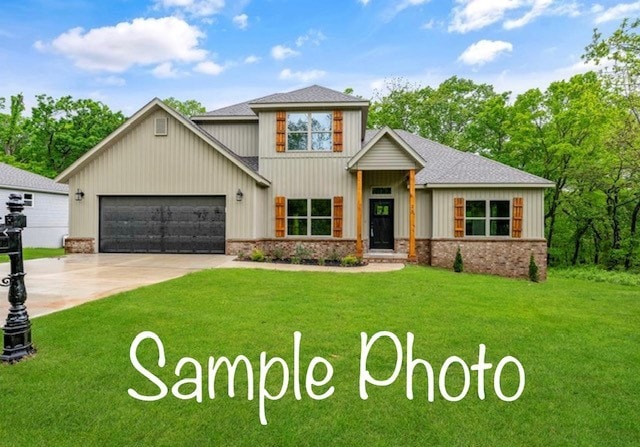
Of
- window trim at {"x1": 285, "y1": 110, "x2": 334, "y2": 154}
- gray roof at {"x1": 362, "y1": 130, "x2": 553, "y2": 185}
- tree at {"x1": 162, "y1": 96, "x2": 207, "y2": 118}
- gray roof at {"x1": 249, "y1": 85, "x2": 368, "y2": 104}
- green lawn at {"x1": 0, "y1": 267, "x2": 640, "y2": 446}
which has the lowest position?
green lawn at {"x1": 0, "y1": 267, "x2": 640, "y2": 446}

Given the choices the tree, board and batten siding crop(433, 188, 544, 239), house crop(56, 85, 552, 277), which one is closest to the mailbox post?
house crop(56, 85, 552, 277)

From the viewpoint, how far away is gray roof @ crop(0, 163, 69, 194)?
20.1 meters

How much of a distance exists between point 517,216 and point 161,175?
13230 mm

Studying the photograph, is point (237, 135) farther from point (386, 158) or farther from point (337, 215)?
point (386, 158)

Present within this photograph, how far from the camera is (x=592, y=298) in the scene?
8.77 m

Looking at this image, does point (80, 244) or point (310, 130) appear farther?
point (310, 130)

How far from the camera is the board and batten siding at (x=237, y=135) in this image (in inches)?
663

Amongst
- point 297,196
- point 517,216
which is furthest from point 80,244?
point 517,216

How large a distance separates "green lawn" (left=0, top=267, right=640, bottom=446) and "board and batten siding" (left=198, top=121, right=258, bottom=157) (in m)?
10.4

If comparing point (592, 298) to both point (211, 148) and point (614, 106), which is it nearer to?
point (211, 148)

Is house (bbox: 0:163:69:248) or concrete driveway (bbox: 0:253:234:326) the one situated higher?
house (bbox: 0:163:69:248)

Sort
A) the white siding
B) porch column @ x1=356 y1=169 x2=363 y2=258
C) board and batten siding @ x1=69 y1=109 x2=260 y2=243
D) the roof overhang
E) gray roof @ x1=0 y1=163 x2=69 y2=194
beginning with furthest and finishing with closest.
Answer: the white siding < gray roof @ x1=0 y1=163 x2=69 y2=194 < board and batten siding @ x1=69 y1=109 x2=260 y2=243 < porch column @ x1=356 y1=169 x2=363 y2=258 < the roof overhang

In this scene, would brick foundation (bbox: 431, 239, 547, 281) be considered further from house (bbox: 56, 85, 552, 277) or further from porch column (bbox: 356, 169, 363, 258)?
porch column (bbox: 356, 169, 363, 258)

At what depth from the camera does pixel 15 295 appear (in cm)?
426
